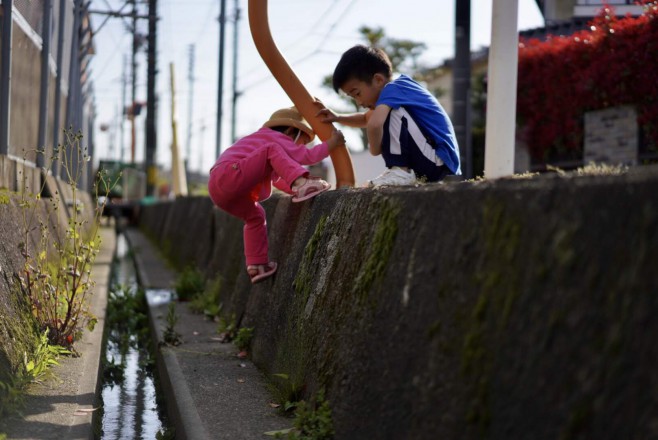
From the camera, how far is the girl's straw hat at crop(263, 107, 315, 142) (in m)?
5.52

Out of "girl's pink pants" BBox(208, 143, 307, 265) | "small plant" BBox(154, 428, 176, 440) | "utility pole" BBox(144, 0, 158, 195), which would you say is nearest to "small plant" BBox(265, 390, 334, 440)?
"small plant" BBox(154, 428, 176, 440)

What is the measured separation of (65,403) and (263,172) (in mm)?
1794

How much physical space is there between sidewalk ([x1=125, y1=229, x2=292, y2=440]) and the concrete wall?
34cm

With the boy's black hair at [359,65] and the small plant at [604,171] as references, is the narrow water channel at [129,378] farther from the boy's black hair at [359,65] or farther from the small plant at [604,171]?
the small plant at [604,171]

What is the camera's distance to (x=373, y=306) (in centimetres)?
331

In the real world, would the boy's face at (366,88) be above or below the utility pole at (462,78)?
below

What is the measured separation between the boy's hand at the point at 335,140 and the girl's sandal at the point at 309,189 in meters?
0.29

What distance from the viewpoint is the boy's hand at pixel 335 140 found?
5352mm

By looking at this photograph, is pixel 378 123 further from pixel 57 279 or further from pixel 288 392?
pixel 57 279

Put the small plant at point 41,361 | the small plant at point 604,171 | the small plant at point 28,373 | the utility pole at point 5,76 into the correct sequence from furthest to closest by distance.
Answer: the utility pole at point 5,76
the small plant at point 41,361
the small plant at point 28,373
the small plant at point 604,171

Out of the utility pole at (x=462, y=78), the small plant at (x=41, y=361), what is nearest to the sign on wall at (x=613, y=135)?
the utility pole at (x=462, y=78)

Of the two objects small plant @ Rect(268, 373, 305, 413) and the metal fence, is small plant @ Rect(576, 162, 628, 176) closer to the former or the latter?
small plant @ Rect(268, 373, 305, 413)

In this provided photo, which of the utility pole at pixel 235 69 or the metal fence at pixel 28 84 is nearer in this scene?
the metal fence at pixel 28 84

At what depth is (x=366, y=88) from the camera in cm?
534
